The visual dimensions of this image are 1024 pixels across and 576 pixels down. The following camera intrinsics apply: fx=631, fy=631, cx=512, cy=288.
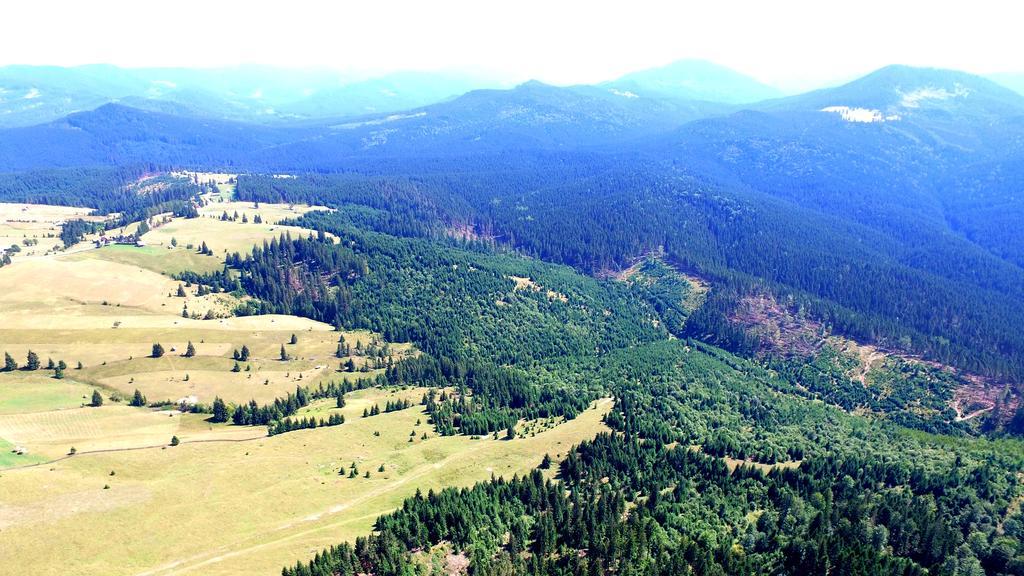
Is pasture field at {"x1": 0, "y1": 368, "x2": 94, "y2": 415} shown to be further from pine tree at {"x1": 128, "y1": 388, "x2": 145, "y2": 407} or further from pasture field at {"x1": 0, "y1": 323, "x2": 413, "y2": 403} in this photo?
pine tree at {"x1": 128, "y1": 388, "x2": 145, "y2": 407}

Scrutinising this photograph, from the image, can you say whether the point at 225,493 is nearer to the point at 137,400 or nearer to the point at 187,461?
the point at 187,461

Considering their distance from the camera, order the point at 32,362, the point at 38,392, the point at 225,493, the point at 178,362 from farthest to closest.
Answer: the point at 178,362 < the point at 32,362 < the point at 38,392 < the point at 225,493

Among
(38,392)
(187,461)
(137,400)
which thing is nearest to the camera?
(187,461)

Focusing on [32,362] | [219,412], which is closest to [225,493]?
[219,412]

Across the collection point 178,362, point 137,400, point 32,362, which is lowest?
point 137,400

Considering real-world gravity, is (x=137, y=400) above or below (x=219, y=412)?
below

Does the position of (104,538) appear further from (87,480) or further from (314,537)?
(314,537)

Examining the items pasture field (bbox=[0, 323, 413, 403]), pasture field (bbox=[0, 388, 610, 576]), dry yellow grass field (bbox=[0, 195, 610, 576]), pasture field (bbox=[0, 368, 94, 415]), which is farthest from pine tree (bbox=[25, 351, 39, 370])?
pasture field (bbox=[0, 388, 610, 576])

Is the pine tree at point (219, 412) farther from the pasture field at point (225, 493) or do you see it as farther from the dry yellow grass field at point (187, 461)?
the pasture field at point (225, 493)

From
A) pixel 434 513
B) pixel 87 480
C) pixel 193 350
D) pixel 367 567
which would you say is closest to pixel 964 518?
pixel 434 513
